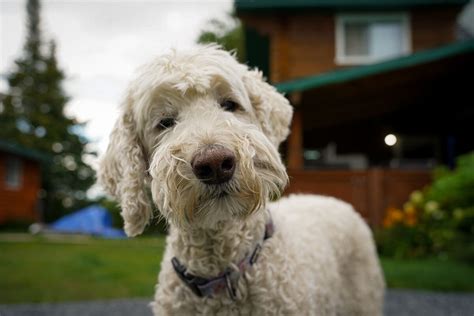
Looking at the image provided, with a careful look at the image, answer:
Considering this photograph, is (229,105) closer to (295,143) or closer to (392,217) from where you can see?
(295,143)

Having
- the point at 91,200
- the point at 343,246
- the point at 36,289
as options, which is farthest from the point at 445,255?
the point at 91,200

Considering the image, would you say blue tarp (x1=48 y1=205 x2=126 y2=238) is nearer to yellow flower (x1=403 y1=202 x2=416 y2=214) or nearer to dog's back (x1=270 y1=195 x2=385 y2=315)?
yellow flower (x1=403 y1=202 x2=416 y2=214)

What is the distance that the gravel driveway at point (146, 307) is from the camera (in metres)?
5.10

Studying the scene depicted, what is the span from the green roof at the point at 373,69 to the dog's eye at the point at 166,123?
7.62 metres

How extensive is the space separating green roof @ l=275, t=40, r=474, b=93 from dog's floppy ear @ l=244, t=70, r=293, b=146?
281 inches

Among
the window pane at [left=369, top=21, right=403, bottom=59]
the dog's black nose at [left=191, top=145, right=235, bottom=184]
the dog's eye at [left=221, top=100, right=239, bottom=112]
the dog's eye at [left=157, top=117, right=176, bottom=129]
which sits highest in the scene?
the window pane at [left=369, top=21, right=403, bottom=59]

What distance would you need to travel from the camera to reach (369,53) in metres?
13.3

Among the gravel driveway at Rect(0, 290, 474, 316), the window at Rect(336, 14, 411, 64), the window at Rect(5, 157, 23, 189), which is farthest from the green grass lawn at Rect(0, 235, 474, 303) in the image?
the window at Rect(5, 157, 23, 189)

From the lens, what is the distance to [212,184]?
185 centimetres

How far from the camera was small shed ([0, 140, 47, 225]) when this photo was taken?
2227 centimetres

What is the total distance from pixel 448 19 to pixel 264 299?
13.4 m

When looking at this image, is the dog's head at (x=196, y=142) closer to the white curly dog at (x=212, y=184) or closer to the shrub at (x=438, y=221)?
the white curly dog at (x=212, y=184)

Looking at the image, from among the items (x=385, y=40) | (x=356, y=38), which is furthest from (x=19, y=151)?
(x=385, y=40)

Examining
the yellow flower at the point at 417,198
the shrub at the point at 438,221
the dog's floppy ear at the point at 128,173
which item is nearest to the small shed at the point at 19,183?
the shrub at the point at 438,221
